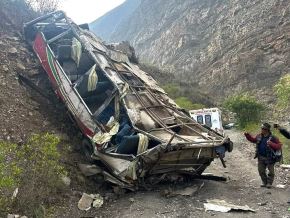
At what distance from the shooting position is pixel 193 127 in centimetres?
903

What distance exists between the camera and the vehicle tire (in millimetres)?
9210

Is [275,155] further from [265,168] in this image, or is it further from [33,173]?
[33,173]

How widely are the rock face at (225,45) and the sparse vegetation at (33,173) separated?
2334 cm

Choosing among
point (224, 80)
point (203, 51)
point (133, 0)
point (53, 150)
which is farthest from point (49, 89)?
point (133, 0)

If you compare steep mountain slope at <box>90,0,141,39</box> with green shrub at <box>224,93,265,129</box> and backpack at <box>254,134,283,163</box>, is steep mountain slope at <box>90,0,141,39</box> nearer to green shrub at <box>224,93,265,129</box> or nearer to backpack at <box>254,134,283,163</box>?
green shrub at <box>224,93,265,129</box>

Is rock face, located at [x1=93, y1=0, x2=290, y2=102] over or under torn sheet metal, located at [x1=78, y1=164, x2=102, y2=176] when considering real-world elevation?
under

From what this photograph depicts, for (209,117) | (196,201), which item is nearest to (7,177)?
(196,201)

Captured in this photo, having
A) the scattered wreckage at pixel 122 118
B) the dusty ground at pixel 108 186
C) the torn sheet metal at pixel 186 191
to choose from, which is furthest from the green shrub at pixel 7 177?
the torn sheet metal at pixel 186 191

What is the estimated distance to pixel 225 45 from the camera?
3859 cm

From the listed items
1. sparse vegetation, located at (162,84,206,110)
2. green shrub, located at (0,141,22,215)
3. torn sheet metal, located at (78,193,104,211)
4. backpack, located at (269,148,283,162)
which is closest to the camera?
green shrub, located at (0,141,22,215)

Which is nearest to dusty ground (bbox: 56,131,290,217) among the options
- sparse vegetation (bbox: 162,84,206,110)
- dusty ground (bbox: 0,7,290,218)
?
dusty ground (bbox: 0,7,290,218)

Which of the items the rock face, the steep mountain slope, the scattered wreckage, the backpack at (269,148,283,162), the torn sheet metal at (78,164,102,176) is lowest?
the steep mountain slope

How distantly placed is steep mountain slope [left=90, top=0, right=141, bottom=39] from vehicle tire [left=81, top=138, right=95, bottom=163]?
83.8 m

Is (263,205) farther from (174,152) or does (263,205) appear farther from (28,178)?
(28,178)
